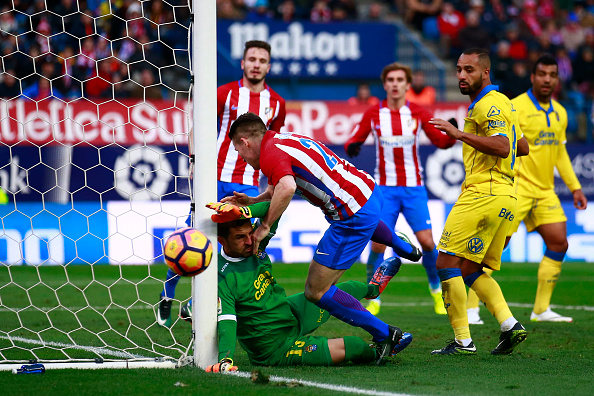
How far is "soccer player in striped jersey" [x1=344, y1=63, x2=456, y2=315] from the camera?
777cm

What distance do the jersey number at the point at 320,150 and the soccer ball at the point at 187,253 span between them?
0.94 metres

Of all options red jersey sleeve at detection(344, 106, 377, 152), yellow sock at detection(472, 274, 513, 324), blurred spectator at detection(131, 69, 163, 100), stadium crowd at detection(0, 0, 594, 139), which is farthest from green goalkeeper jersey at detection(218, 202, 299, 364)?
blurred spectator at detection(131, 69, 163, 100)

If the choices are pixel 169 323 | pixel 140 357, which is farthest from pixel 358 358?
pixel 169 323

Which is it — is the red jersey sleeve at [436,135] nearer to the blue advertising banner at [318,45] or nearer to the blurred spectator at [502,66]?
the blurred spectator at [502,66]

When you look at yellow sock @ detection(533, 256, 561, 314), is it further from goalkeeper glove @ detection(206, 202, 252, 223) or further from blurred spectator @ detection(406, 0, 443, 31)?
blurred spectator @ detection(406, 0, 443, 31)

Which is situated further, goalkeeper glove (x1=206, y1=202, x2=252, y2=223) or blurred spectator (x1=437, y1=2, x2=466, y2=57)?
blurred spectator (x1=437, y1=2, x2=466, y2=57)

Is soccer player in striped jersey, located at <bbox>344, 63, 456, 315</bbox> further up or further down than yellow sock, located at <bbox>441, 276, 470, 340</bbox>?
further up

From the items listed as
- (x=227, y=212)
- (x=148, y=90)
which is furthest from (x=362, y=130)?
(x=148, y=90)

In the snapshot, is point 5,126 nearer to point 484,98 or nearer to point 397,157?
point 397,157

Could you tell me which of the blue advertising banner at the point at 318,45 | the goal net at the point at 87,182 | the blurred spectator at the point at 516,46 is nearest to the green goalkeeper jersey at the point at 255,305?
the goal net at the point at 87,182

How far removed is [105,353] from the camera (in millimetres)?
5152

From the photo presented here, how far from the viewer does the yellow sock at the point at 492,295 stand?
5406 mm

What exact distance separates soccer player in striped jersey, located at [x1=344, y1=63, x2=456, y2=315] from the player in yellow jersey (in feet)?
7.50

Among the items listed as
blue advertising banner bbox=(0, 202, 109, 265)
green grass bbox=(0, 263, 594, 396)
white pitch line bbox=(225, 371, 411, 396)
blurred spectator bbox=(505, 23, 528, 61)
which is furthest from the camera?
blurred spectator bbox=(505, 23, 528, 61)
